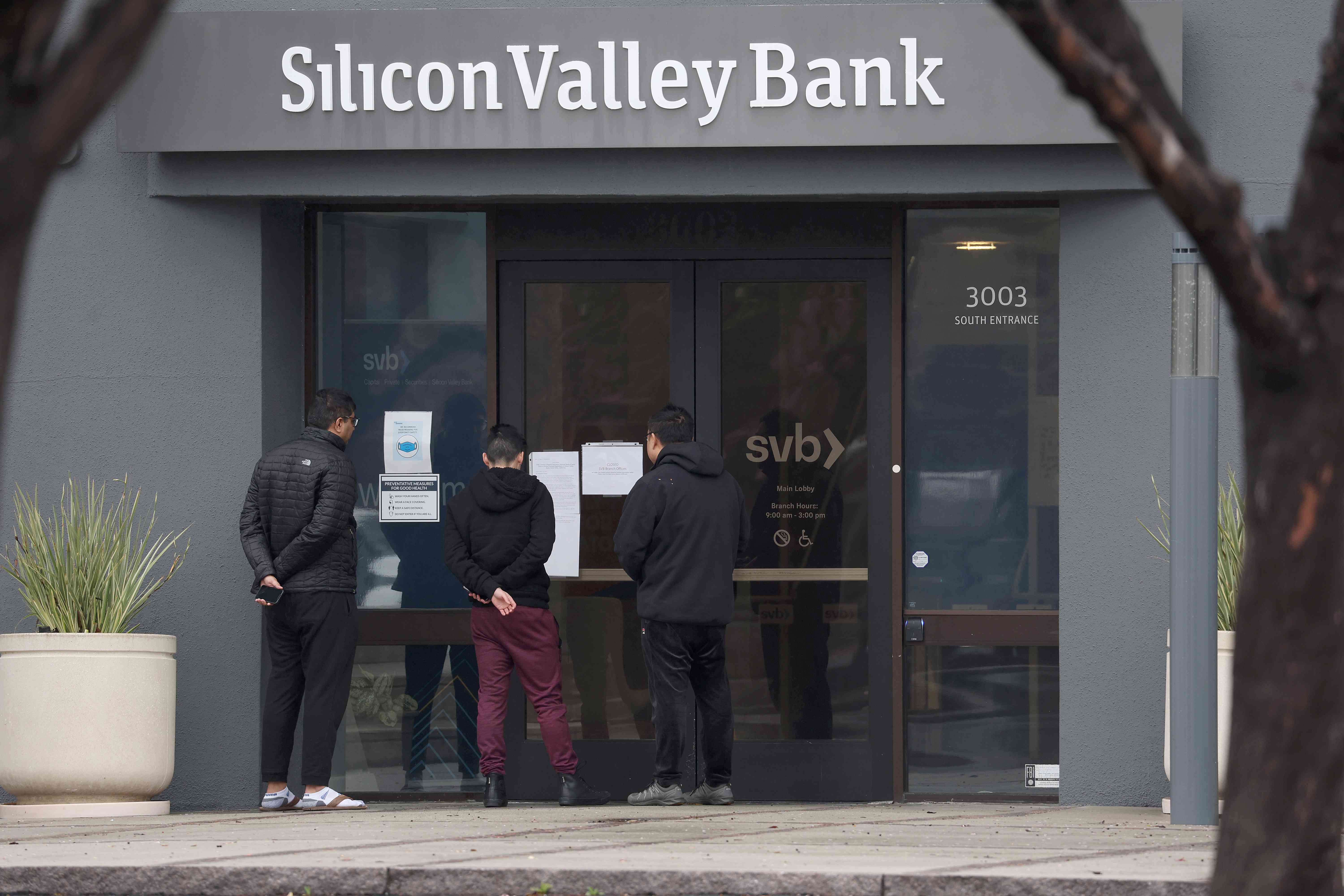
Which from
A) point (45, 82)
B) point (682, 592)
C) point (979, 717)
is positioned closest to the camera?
point (45, 82)

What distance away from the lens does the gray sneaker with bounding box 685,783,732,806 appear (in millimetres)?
7523

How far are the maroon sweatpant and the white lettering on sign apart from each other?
2451 mm

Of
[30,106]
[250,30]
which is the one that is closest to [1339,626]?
[30,106]

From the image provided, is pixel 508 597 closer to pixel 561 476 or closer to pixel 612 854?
pixel 561 476

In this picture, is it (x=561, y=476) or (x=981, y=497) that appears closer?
(x=981, y=497)

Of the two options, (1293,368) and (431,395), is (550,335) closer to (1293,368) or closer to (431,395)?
(431,395)

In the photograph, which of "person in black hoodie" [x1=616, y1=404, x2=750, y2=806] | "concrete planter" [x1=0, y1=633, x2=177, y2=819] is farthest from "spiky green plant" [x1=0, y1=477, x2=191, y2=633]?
"person in black hoodie" [x1=616, y1=404, x2=750, y2=806]

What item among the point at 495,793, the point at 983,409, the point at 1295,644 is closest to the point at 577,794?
the point at 495,793

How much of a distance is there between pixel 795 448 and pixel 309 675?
2685mm

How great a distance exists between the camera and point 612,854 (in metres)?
5.47

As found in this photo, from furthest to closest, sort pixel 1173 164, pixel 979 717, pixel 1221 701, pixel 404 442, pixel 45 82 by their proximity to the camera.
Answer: pixel 404 442 < pixel 979 717 < pixel 1221 701 < pixel 1173 164 < pixel 45 82

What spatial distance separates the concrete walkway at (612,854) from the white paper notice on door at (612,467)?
5.91 ft

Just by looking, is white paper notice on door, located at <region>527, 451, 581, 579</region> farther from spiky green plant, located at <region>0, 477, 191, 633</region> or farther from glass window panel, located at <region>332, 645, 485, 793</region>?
spiky green plant, located at <region>0, 477, 191, 633</region>

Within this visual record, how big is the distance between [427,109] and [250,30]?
3.03ft
